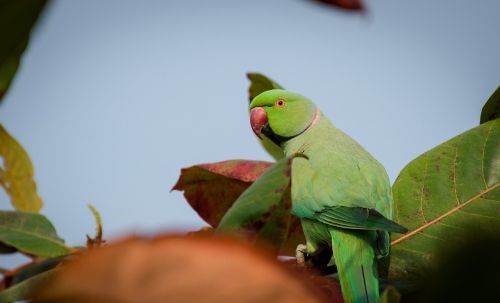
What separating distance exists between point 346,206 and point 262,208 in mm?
1057

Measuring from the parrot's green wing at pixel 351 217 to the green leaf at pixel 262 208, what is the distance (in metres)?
0.58

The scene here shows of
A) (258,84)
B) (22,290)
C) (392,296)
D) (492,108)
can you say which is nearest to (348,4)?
(392,296)

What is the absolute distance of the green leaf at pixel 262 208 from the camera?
3.06 feet

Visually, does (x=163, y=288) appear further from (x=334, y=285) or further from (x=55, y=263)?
(x=334, y=285)

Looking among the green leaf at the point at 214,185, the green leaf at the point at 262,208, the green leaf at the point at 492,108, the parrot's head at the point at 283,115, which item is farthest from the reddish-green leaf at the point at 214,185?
the parrot's head at the point at 283,115

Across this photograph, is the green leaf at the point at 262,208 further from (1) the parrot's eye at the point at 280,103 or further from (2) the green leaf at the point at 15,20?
(1) the parrot's eye at the point at 280,103

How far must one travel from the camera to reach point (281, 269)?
410 millimetres

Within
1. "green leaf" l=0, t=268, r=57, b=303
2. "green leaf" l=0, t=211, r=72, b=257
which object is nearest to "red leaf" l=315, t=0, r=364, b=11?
"green leaf" l=0, t=268, r=57, b=303

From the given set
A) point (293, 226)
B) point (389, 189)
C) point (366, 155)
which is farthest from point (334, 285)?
point (366, 155)

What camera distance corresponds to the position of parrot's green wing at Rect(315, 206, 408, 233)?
5.46 ft

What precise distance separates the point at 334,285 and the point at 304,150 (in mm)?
981

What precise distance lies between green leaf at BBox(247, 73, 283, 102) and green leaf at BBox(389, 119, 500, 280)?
25.8 inches

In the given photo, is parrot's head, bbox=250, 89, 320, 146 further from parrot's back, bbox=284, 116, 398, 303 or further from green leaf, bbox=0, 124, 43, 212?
green leaf, bbox=0, 124, 43, 212

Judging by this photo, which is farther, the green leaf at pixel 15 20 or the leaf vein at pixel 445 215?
the leaf vein at pixel 445 215
